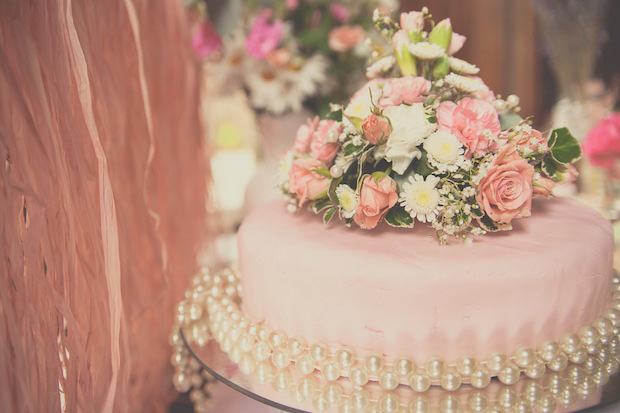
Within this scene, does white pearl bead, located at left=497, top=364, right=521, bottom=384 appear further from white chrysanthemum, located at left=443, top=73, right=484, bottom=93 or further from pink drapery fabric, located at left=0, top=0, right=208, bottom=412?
pink drapery fabric, located at left=0, top=0, right=208, bottom=412

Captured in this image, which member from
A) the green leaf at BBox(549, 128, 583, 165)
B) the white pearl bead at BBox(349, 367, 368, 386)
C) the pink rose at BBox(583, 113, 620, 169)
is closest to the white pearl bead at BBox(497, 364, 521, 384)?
the white pearl bead at BBox(349, 367, 368, 386)

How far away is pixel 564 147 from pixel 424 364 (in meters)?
0.51

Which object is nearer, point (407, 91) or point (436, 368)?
point (436, 368)

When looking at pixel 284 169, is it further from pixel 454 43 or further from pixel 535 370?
pixel 535 370

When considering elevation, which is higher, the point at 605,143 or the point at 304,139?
the point at 304,139

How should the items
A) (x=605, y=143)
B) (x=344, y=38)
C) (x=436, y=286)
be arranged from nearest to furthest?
(x=436, y=286), (x=605, y=143), (x=344, y=38)

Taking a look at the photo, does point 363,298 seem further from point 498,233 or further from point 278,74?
point 278,74

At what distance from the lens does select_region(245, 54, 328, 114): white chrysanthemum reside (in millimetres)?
1905

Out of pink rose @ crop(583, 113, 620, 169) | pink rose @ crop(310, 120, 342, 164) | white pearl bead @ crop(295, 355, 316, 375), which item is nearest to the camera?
white pearl bead @ crop(295, 355, 316, 375)

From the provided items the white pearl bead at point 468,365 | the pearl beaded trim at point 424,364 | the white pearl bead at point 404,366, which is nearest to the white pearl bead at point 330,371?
the pearl beaded trim at point 424,364

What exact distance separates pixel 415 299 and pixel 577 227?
376 mm

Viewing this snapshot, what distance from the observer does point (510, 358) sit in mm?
910

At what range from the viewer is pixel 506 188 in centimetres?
92

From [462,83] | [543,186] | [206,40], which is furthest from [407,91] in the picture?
[206,40]
